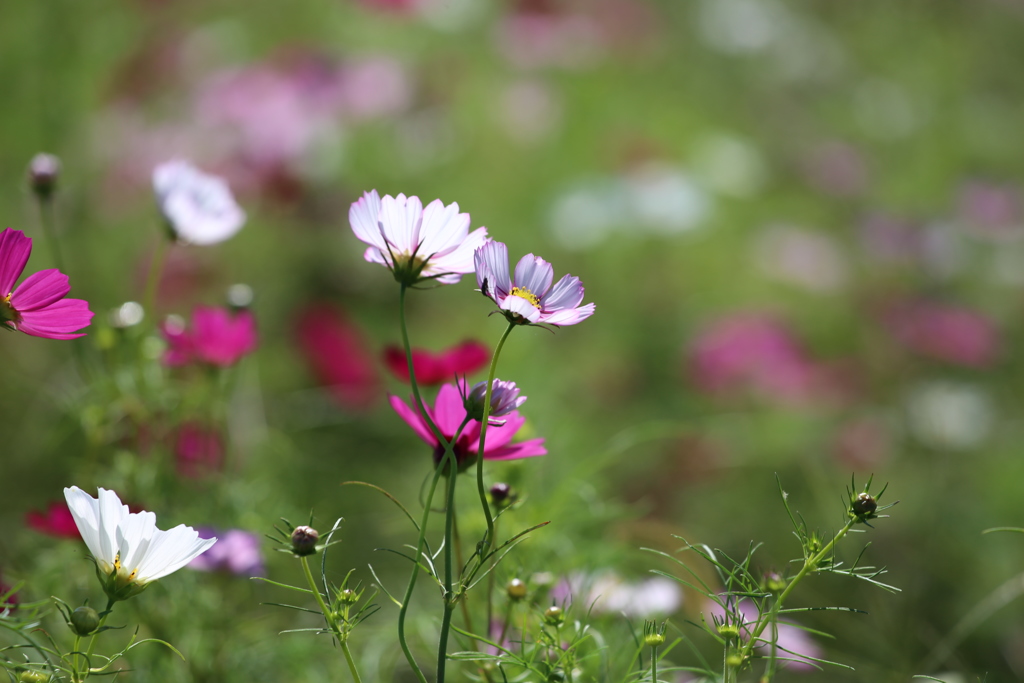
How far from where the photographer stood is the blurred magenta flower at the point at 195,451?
67 centimetres

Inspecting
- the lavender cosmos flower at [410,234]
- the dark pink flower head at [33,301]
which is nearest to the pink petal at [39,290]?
the dark pink flower head at [33,301]

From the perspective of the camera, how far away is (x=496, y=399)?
0.38 meters

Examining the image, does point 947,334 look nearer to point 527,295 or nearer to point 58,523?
point 527,295

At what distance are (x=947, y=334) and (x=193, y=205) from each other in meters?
1.32

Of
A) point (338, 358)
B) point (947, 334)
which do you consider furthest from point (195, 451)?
point (947, 334)

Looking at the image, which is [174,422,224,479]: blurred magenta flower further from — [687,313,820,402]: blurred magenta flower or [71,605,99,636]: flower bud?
[687,313,820,402]: blurred magenta flower

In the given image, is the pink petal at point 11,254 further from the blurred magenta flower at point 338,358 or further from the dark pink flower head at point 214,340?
the blurred magenta flower at point 338,358

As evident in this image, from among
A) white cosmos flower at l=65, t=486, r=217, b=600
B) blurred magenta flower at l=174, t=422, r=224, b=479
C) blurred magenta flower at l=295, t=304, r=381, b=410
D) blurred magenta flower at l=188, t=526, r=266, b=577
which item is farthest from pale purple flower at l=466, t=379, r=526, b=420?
blurred magenta flower at l=295, t=304, r=381, b=410

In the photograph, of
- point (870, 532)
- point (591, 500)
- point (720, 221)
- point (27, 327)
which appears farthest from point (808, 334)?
point (27, 327)

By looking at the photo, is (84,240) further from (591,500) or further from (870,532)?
(870,532)

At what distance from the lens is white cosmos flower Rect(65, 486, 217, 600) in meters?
0.36

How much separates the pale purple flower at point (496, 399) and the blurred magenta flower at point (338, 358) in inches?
31.0

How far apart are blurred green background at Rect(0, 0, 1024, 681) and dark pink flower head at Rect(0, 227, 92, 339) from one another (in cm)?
21

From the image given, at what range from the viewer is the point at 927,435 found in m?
1.31
